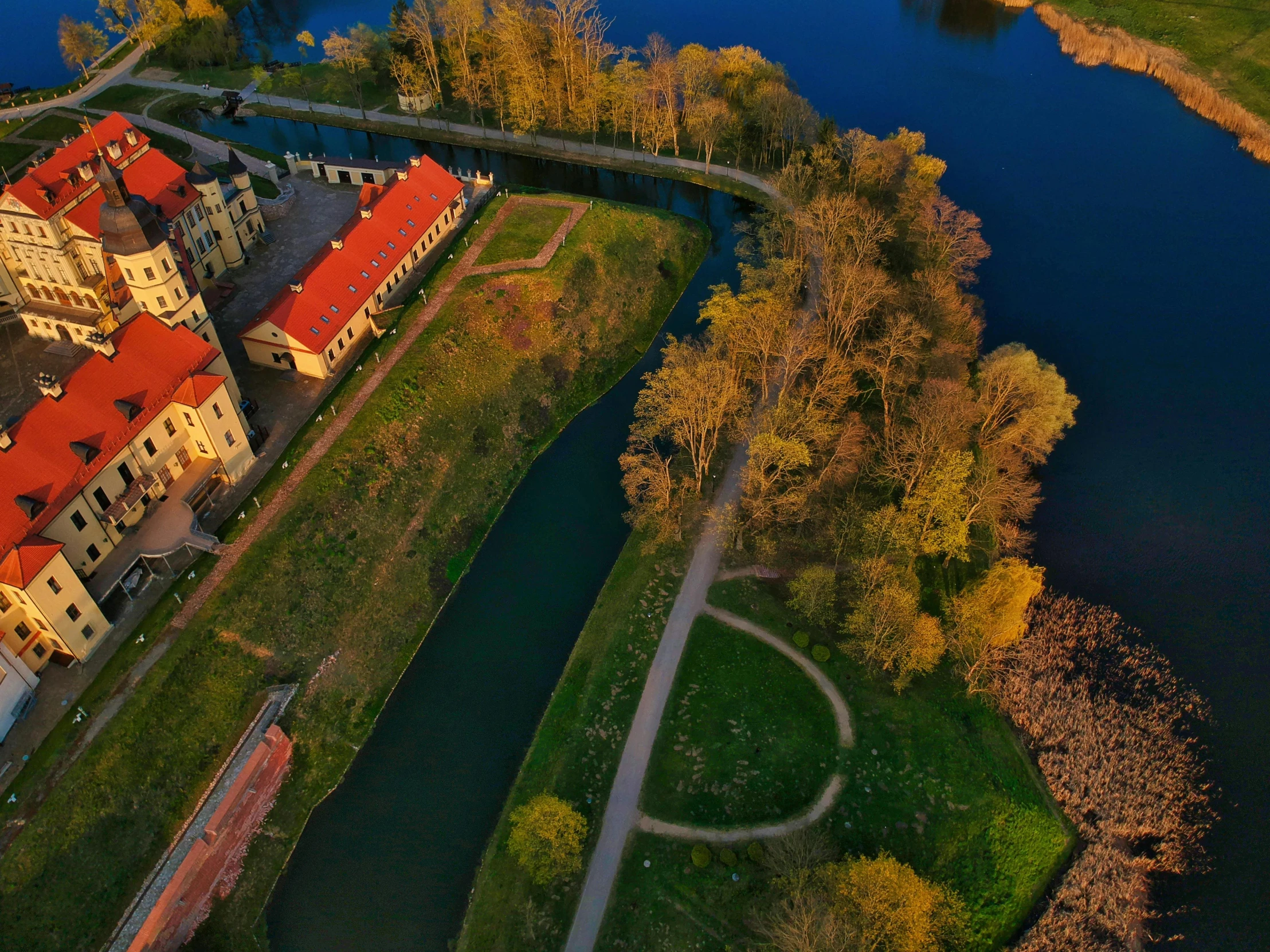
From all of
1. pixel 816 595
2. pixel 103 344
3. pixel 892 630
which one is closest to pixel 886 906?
pixel 892 630

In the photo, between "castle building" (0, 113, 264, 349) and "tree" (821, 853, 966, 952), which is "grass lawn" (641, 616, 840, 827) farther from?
"castle building" (0, 113, 264, 349)

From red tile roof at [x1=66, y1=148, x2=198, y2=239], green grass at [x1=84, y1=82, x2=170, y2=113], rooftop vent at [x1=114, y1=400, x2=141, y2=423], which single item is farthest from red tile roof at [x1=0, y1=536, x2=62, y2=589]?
green grass at [x1=84, y1=82, x2=170, y2=113]

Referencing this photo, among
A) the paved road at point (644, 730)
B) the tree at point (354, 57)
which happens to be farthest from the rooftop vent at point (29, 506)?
the tree at point (354, 57)

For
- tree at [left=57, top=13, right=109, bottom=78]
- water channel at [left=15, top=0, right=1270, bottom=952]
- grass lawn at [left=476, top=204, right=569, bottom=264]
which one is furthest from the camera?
tree at [left=57, top=13, right=109, bottom=78]

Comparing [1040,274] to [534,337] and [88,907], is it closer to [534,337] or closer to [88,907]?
[534,337]

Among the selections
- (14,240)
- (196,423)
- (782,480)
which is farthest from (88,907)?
(14,240)

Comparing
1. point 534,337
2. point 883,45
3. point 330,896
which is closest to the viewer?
point 330,896
